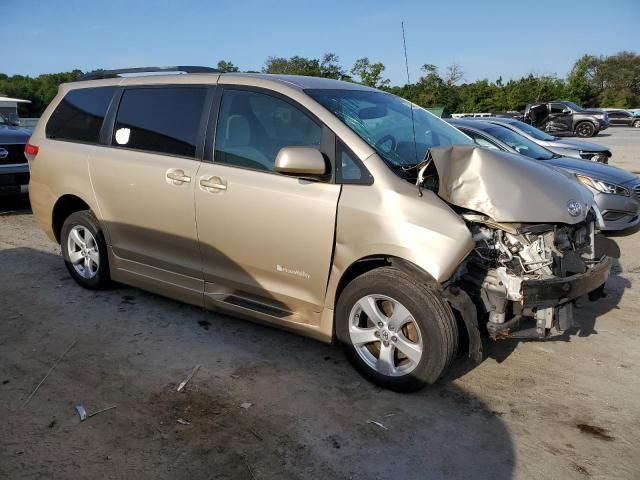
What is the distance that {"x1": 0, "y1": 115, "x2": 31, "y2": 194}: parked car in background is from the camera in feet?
27.3

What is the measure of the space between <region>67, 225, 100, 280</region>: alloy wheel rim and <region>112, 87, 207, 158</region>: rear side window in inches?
36.2

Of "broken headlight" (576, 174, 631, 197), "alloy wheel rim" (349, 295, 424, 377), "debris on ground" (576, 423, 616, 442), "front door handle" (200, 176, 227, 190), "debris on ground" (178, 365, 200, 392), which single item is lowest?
"debris on ground" (178, 365, 200, 392)

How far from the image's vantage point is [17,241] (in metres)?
6.92

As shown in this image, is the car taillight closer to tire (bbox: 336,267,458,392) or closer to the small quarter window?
the small quarter window

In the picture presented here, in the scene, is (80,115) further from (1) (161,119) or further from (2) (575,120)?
(2) (575,120)

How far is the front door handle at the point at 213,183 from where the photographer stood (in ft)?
12.9

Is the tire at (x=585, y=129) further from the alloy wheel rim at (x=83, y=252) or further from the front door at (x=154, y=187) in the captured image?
the alloy wheel rim at (x=83, y=252)

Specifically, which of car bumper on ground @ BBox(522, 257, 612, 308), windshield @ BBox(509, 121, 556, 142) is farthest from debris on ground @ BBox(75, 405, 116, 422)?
windshield @ BBox(509, 121, 556, 142)

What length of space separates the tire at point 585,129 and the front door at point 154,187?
27.7 meters

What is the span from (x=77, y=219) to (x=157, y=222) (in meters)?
1.11

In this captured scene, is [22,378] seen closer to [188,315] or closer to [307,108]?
[188,315]

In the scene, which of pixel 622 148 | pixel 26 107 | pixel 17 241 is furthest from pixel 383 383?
pixel 26 107

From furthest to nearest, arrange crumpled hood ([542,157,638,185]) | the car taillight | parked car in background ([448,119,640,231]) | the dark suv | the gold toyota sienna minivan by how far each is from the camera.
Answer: the dark suv < crumpled hood ([542,157,638,185]) < parked car in background ([448,119,640,231]) < the car taillight < the gold toyota sienna minivan

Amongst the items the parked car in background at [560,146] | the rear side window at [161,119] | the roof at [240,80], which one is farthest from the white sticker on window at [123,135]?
the parked car in background at [560,146]
